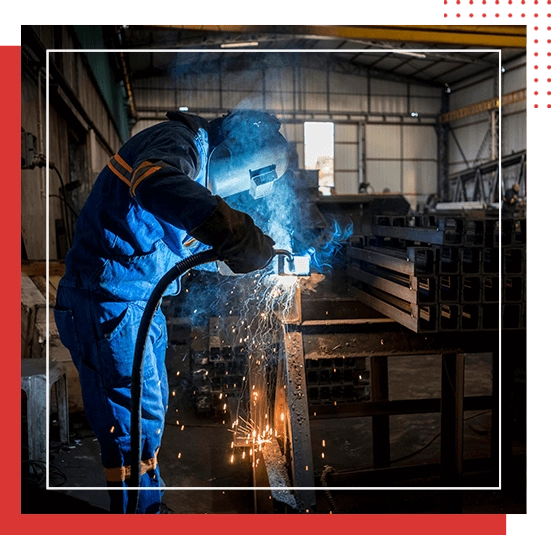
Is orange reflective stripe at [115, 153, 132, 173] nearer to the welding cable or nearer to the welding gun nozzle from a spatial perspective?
the welding cable

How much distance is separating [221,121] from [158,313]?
89 cm

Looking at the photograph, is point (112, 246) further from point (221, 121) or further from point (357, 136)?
point (357, 136)

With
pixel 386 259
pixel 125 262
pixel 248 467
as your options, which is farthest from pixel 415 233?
pixel 248 467

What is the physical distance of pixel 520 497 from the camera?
2.64 metres

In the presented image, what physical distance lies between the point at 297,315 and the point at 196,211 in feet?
3.88

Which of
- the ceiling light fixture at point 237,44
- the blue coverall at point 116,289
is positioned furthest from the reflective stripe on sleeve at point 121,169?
the ceiling light fixture at point 237,44

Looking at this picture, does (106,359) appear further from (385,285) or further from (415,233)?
(415,233)

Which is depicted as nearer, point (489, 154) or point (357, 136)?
point (357, 136)

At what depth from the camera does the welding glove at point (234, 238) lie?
5.26 ft

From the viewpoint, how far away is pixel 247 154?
7.25 ft

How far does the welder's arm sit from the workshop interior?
575 millimetres

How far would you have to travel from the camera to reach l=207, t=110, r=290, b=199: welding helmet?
7.17 ft

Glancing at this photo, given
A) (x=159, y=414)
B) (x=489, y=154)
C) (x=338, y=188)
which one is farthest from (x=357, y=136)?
(x=159, y=414)

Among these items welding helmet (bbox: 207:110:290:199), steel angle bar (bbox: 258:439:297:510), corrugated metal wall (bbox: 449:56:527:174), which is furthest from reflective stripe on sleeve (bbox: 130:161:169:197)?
corrugated metal wall (bbox: 449:56:527:174)
